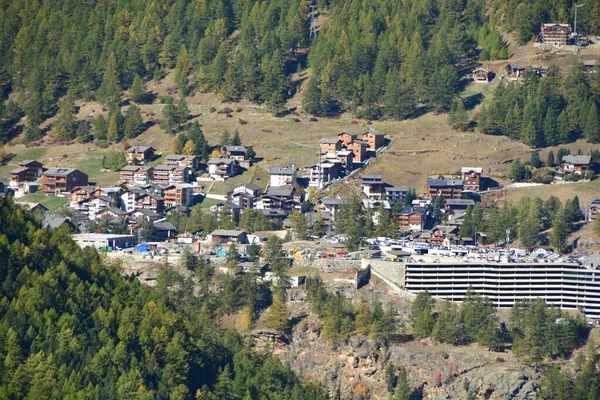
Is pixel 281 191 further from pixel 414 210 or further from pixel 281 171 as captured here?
pixel 414 210

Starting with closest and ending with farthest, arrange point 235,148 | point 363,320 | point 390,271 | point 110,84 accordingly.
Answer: point 363,320 → point 390,271 → point 235,148 → point 110,84

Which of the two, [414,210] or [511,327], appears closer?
[511,327]

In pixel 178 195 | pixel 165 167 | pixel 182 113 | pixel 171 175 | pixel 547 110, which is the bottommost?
pixel 178 195

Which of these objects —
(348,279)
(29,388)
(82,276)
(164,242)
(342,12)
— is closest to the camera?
(29,388)

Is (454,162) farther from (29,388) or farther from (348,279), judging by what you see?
(29,388)

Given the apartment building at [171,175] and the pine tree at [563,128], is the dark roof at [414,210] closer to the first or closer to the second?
the pine tree at [563,128]

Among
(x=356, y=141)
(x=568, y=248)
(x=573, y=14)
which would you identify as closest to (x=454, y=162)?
(x=356, y=141)

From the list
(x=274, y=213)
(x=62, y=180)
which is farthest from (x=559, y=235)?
(x=62, y=180)

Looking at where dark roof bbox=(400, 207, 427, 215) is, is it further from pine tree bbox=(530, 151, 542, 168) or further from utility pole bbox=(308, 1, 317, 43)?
utility pole bbox=(308, 1, 317, 43)
